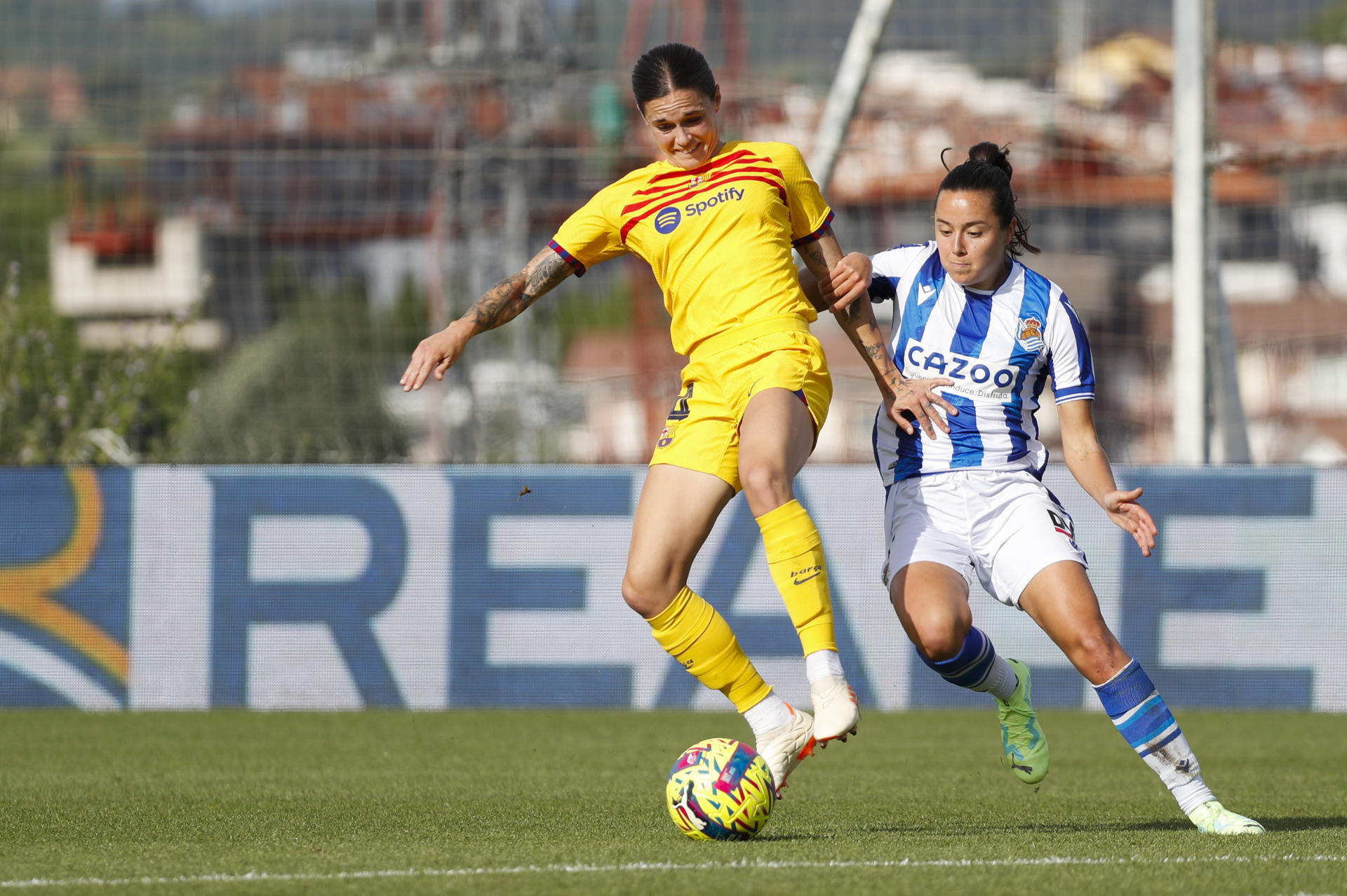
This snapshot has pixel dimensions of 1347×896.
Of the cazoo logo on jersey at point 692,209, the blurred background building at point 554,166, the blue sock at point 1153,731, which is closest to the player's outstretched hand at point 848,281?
the cazoo logo on jersey at point 692,209

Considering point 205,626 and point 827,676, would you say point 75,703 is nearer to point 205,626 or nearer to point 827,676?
point 205,626

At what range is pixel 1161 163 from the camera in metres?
11.1

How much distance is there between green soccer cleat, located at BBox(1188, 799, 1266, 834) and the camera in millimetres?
4688

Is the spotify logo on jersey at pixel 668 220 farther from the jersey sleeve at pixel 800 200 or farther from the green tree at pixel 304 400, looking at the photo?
the green tree at pixel 304 400

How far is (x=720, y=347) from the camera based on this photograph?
16.2 ft

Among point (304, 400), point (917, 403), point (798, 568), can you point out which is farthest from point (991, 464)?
point (304, 400)

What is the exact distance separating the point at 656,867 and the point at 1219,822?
1.77 m

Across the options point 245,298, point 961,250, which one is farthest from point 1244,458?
point 245,298

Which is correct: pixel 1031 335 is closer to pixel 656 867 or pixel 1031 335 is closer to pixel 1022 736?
pixel 1022 736

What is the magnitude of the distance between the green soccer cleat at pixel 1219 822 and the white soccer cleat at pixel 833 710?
3.77 ft

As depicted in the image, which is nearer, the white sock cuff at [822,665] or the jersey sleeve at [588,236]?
the white sock cuff at [822,665]

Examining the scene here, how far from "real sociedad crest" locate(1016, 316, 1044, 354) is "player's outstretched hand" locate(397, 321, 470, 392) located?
170 centimetres

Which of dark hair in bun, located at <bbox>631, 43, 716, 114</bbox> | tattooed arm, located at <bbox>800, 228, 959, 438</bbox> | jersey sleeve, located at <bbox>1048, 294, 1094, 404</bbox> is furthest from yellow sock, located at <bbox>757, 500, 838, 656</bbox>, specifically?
dark hair in bun, located at <bbox>631, 43, 716, 114</bbox>

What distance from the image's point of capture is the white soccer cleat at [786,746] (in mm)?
4664
